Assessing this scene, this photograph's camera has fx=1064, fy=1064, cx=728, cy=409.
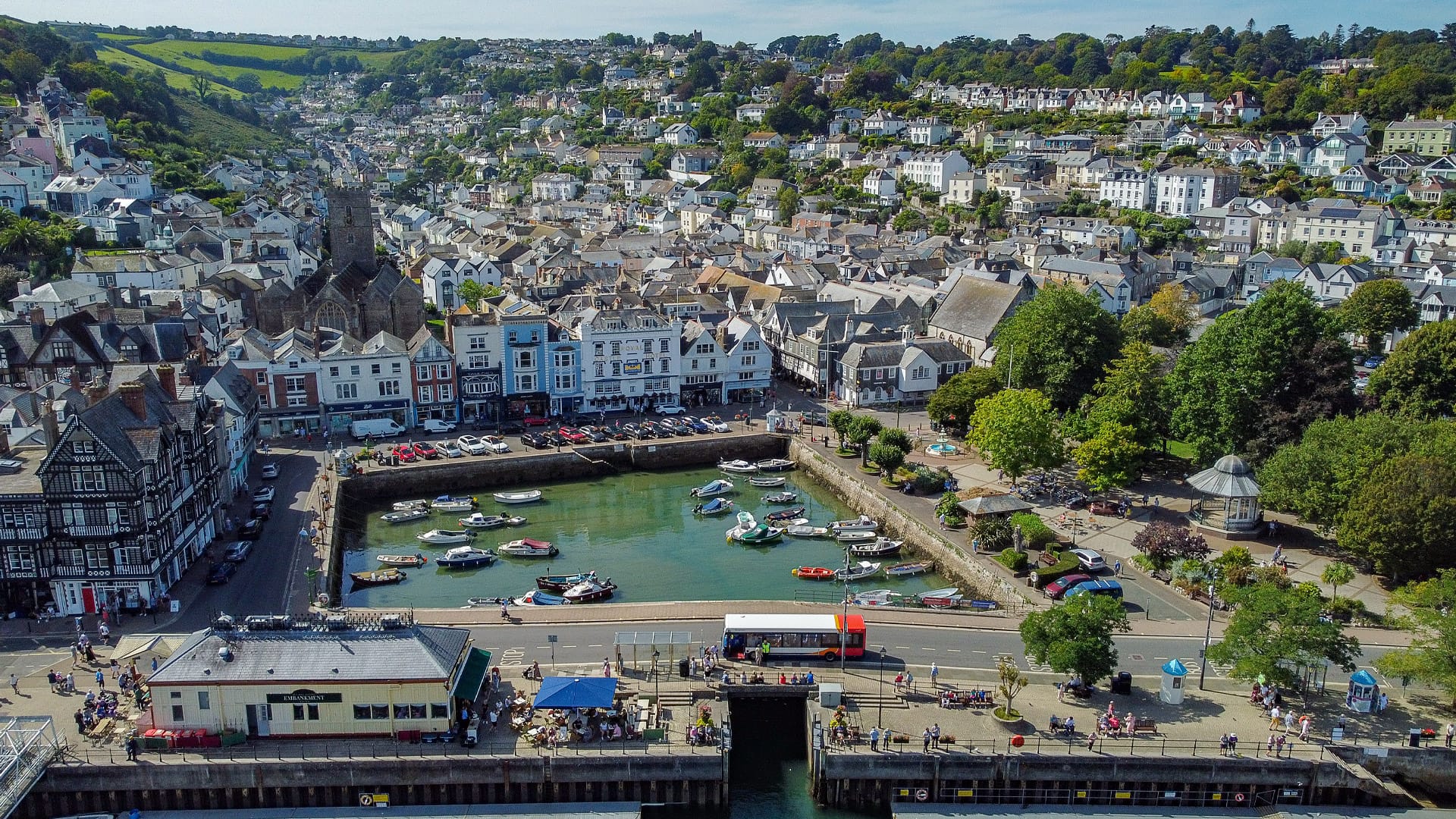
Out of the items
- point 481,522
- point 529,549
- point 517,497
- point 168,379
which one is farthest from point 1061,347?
point 168,379

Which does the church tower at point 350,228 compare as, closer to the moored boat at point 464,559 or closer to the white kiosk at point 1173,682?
the moored boat at point 464,559

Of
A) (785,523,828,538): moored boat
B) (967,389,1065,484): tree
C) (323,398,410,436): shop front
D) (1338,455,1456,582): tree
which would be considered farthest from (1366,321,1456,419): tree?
(323,398,410,436): shop front

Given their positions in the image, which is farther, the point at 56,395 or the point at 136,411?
the point at 56,395

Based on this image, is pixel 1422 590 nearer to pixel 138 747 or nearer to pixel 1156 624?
pixel 1156 624

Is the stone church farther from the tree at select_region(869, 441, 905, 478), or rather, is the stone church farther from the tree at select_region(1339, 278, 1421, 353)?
the tree at select_region(1339, 278, 1421, 353)

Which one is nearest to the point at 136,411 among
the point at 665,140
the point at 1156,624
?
the point at 1156,624

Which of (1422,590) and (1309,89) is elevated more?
(1309,89)
